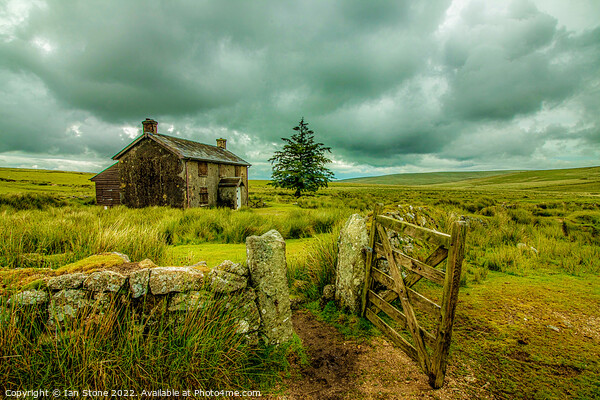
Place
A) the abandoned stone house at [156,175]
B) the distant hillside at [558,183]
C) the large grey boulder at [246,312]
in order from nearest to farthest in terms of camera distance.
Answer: the large grey boulder at [246,312] < the abandoned stone house at [156,175] < the distant hillside at [558,183]

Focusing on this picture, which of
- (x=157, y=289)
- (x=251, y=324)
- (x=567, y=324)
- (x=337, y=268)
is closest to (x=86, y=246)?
(x=157, y=289)

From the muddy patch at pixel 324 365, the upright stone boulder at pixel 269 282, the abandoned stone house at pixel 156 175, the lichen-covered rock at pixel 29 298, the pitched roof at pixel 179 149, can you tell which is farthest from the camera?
the abandoned stone house at pixel 156 175

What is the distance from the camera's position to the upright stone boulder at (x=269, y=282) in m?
3.77

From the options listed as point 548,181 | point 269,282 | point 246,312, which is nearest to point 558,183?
point 548,181

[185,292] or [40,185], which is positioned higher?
[40,185]

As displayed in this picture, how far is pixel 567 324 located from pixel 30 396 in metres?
7.59

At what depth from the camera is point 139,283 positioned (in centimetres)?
314

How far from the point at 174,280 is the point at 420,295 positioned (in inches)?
134

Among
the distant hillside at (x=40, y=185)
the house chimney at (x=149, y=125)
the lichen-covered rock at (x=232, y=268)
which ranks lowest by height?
the lichen-covered rock at (x=232, y=268)

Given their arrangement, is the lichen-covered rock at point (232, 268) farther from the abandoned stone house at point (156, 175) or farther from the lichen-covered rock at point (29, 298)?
the abandoned stone house at point (156, 175)

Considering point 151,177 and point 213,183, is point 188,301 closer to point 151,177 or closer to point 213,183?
point 151,177

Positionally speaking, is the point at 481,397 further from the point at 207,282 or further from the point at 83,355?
the point at 83,355

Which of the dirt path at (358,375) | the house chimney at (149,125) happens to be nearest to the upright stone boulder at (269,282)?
the dirt path at (358,375)

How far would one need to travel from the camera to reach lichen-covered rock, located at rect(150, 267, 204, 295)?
124 inches
